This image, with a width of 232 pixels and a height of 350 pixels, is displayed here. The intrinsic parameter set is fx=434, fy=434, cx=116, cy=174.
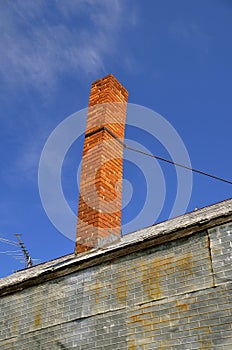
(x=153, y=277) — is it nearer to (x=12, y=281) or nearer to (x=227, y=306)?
(x=227, y=306)

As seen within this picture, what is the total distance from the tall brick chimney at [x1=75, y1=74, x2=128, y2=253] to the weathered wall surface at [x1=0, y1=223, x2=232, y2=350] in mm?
906

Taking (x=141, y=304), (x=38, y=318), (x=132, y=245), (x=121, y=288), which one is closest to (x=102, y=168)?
(x=132, y=245)

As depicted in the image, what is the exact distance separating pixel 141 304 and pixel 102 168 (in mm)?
2635

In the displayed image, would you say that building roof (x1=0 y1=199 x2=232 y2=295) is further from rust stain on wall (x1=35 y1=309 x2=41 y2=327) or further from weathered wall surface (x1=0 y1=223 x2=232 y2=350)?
rust stain on wall (x1=35 y1=309 x2=41 y2=327)

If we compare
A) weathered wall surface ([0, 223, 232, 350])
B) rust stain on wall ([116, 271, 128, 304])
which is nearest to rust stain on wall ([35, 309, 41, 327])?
weathered wall surface ([0, 223, 232, 350])

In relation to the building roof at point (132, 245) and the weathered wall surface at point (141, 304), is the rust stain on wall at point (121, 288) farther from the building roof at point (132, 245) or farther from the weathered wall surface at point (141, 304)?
the building roof at point (132, 245)

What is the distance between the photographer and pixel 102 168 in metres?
6.93

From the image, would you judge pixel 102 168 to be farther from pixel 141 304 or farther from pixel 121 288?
pixel 141 304

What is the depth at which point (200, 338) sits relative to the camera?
166 inches

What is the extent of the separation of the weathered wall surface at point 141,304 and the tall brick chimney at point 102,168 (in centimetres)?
91

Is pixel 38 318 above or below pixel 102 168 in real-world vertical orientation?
below

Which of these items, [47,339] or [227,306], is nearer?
[227,306]

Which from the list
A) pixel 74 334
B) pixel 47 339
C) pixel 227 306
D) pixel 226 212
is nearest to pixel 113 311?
pixel 74 334

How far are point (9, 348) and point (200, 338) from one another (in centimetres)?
276
